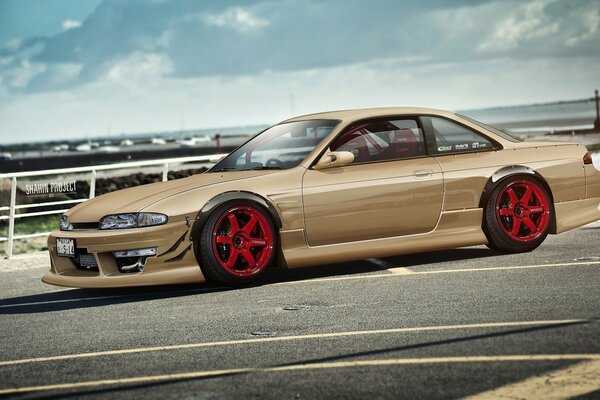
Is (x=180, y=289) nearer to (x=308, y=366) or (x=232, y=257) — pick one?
(x=232, y=257)

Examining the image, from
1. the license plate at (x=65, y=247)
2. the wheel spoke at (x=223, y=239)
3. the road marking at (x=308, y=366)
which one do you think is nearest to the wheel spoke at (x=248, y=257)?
the wheel spoke at (x=223, y=239)

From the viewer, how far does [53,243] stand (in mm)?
9219

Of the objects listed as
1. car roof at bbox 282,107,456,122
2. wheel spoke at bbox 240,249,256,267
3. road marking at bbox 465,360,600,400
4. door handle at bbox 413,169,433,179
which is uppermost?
car roof at bbox 282,107,456,122

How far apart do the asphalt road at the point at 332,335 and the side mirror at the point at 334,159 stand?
1012 millimetres

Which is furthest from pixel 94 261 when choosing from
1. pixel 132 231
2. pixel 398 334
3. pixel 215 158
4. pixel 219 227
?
pixel 398 334

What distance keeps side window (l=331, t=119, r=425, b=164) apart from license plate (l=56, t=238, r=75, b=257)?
2468mm

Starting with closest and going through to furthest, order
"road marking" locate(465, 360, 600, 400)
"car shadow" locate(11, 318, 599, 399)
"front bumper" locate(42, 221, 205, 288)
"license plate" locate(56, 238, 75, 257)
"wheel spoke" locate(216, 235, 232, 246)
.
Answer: "road marking" locate(465, 360, 600, 400)
"car shadow" locate(11, 318, 599, 399)
"front bumper" locate(42, 221, 205, 288)
"wheel spoke" locate(216, 235, 232, 246)
"license plate" locate(56, 238, 75, 257)

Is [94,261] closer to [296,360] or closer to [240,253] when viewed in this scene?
[240,253]

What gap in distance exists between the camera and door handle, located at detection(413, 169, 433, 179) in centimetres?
938

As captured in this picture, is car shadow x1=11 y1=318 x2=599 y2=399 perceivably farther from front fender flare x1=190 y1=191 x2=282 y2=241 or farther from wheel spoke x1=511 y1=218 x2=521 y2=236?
wheel spoke x1=511 y1=218 x2=521 y2=236

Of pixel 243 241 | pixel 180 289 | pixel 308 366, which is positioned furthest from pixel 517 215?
pixel 308 366

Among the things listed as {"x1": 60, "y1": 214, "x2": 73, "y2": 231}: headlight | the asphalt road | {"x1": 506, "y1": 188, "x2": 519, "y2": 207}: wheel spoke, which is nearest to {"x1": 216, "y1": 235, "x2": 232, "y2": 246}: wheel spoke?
the asphalt road

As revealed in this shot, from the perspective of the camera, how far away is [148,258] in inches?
338

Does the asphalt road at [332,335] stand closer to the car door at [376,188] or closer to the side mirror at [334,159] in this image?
the car door at [376,188]
